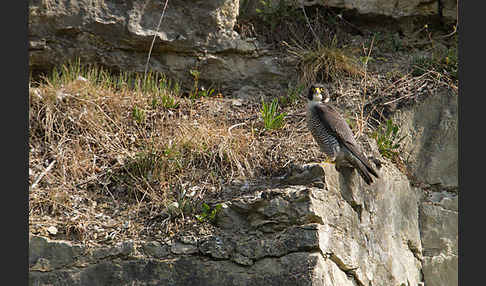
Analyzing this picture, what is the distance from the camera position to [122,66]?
281 inches

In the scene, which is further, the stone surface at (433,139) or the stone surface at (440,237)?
the stone surface at (433,139)

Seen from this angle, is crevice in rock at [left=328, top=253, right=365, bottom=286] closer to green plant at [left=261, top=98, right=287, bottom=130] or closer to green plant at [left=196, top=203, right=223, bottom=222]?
green plant at [left=196, top=203, right=223, bottom=222]

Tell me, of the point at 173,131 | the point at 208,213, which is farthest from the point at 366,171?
the point at 173,131

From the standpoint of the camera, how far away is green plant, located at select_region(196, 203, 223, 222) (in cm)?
476

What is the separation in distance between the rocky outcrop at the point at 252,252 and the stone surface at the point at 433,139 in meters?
1.71

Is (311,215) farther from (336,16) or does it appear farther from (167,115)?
(336,16)

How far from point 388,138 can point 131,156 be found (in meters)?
2.76

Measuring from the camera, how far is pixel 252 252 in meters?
4.50

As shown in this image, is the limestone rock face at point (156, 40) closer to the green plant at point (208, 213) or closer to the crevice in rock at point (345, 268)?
the green plant at point (208, 213)

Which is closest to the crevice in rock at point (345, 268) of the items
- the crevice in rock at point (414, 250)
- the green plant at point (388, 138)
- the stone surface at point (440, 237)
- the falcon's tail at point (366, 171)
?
the falcon's tail at point (366, 171)

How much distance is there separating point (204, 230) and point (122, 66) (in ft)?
10.4

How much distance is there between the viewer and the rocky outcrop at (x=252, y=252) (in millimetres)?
4430

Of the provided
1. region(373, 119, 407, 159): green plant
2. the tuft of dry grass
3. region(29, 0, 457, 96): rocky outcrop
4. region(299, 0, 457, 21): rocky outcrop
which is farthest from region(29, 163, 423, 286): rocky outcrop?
region(299, 0, 457, 21): rocky outcrop

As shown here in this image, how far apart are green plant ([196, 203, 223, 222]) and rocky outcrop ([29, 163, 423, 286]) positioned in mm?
48
